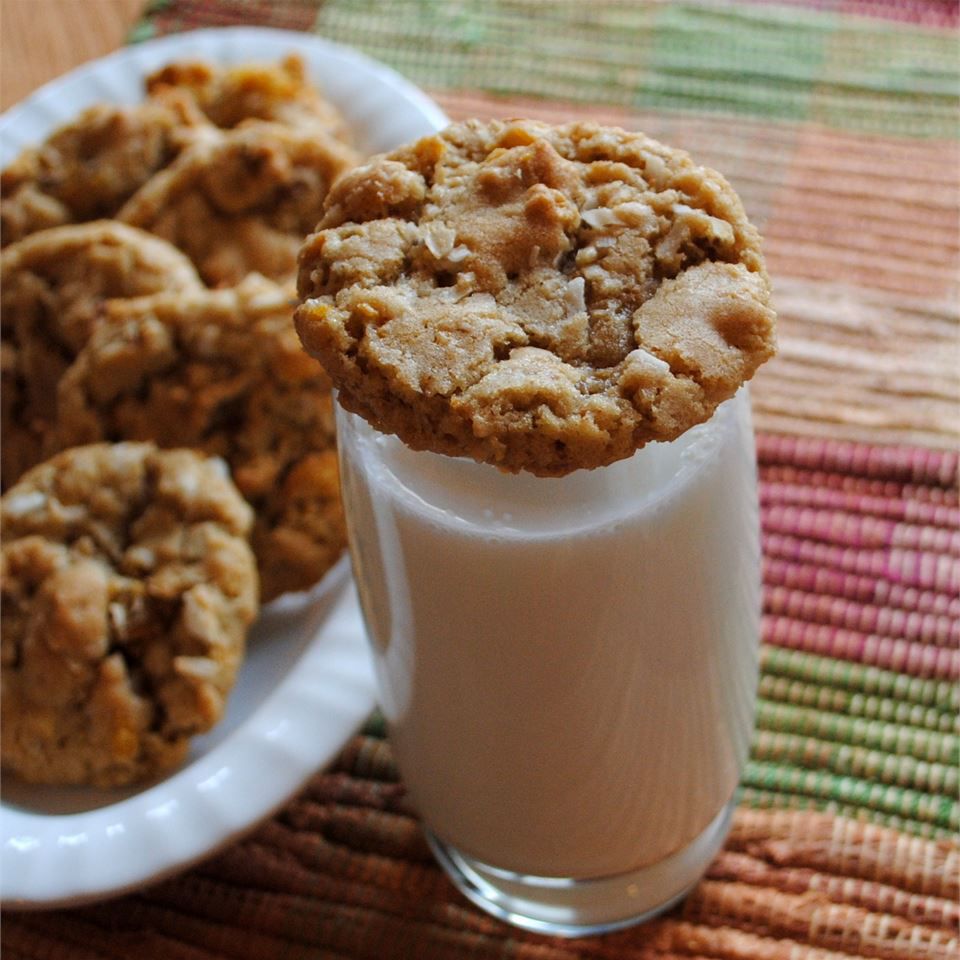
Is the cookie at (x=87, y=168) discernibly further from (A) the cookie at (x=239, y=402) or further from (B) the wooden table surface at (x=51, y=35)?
(B) the wooden table surface at (x=51, y=35)

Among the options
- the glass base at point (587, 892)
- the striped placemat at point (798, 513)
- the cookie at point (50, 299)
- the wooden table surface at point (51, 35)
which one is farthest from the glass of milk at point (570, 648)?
the wooden table surface at point (51, 35)

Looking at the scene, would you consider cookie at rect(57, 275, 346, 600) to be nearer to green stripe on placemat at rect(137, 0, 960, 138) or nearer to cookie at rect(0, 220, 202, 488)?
cookie at rect(0, 220, 202, 488)

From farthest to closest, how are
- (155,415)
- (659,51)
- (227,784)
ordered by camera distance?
1. (659,51)
2. (155,415)
3. (227,784)

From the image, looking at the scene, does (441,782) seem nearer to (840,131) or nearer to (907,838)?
(907,838)

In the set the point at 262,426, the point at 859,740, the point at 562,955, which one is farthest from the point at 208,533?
the point at 859,740

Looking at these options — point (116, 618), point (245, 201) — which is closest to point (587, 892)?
point (116, 618)

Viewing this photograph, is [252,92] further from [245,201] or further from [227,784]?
[227,784]
